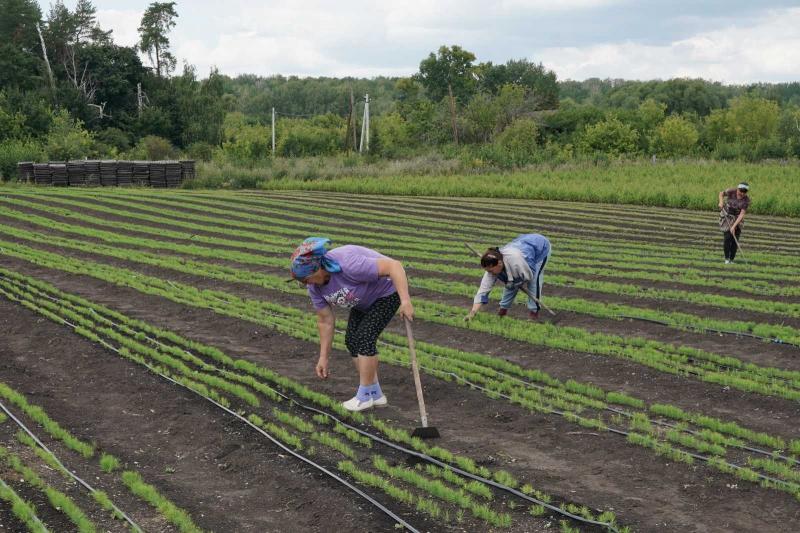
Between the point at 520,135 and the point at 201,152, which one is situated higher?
the point at 520,135

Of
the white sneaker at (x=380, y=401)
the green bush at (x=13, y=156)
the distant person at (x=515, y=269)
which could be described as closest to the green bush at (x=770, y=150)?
the green bush at (x=13, y=156)

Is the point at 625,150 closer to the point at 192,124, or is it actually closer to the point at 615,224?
the point at 192,124

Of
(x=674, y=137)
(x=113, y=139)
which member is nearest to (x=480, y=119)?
(x=674, y=137)

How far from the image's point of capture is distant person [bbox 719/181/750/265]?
64.4 feet

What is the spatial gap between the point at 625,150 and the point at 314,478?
64.3m

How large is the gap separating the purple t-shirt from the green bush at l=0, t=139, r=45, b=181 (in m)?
42.6

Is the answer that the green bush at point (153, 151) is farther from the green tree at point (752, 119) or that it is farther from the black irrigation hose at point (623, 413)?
the black irrigation hose at point (623, 413)

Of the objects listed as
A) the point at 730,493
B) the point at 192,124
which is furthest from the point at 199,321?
the point at 192,124

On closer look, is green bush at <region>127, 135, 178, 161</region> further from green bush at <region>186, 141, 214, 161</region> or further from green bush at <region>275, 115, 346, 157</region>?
green bush at <region>275, 115, 346, 157</region>

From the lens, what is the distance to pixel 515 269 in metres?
13.1

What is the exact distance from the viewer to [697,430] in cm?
893

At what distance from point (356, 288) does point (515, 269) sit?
Result: 475 centimetres

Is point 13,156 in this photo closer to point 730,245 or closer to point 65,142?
point 65,142

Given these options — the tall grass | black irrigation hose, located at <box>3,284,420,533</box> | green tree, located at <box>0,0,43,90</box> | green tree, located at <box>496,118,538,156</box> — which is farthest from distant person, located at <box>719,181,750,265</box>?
green tree, located at <box>0,0,43,90</box>
